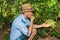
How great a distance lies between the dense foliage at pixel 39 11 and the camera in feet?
19.2

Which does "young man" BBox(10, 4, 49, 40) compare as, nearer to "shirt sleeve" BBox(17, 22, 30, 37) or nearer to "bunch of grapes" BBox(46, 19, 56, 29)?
"shirt sleeve" BBox(17, 22, 30, 37)

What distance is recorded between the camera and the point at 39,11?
236 inches

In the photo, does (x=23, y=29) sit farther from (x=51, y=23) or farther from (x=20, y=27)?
(x=51, y=23)

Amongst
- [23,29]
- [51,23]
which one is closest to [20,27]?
[23,29]

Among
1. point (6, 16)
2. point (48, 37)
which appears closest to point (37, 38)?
point (48, 37)

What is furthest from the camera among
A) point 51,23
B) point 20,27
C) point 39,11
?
point 39,11

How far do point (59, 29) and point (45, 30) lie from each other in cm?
30

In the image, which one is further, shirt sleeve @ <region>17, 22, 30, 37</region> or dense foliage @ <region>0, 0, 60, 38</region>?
dense foliage @ <region>0, 0, 60, 38</region>

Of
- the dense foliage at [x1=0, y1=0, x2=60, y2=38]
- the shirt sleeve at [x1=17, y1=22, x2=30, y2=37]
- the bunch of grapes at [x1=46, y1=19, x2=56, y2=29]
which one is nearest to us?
the shirt sleeve at [x1=17, y1=22, x2=30, y2=37]

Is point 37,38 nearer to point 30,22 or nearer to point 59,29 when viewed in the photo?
point 59,29

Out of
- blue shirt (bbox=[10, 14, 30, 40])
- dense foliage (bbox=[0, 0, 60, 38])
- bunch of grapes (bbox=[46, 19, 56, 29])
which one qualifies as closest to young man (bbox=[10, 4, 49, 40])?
blue shirt (bbox=[10, 14, 30, 40])

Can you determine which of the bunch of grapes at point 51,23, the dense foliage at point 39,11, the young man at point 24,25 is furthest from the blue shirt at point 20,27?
the dense foliage at point 39,11

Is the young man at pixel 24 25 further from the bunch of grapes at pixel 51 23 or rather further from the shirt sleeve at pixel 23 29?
the bunch of grapes at pixel 51 23

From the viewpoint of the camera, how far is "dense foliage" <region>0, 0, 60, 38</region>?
5848 millimetres
